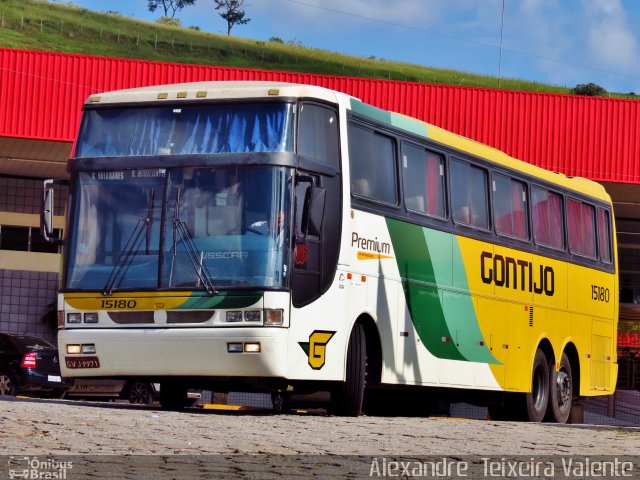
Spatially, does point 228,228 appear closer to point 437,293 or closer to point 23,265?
point 437,293

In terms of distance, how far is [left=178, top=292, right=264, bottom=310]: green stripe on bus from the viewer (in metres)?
13.8

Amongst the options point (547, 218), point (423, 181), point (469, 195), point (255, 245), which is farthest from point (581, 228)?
point (255, 245)

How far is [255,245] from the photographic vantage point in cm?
1391

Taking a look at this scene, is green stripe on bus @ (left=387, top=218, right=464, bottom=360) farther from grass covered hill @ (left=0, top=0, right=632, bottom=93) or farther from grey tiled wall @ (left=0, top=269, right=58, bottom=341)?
grass covered hill @ (left=0, top=0, right=632, bottom=93)

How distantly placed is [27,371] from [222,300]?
41.6 ft

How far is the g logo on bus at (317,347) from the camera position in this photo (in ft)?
46.2

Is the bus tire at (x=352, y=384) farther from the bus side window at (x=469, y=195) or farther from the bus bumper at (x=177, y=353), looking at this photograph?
the bus side window at (x=469, y=195)

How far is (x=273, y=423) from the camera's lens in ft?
40.9

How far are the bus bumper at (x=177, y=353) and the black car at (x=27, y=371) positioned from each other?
11.4 meters

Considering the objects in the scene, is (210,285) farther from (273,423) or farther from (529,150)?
(529,150)

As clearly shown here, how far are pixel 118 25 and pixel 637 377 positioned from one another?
11414 centimetres

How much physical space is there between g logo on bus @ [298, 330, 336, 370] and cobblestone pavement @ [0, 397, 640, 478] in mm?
679

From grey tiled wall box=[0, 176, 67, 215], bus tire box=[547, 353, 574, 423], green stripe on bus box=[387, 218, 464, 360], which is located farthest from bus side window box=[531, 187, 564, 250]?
grey tiled wall box=[0, 176, 67, 215]

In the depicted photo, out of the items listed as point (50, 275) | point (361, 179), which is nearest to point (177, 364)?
point (361, 179)
